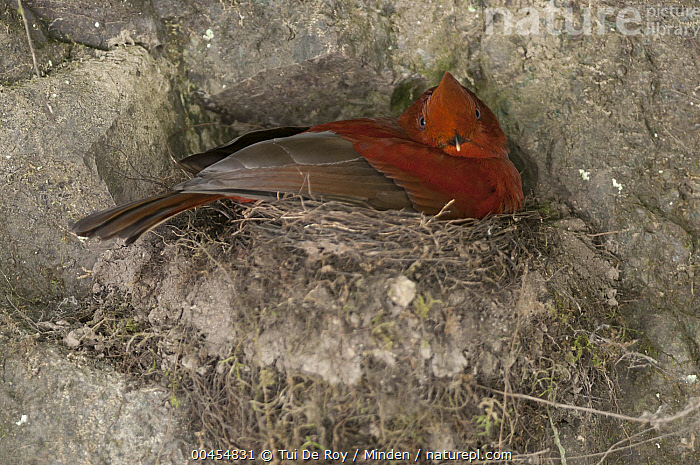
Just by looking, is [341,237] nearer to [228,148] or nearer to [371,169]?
[371,169]

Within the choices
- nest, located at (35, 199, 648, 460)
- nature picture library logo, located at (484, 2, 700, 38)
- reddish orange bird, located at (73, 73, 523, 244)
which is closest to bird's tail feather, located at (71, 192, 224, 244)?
reddish orange bird, located at (73, 73, 523, 244)

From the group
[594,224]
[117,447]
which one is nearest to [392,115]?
[594,224]

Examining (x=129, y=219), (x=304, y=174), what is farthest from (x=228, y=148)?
(x=129, y=219)

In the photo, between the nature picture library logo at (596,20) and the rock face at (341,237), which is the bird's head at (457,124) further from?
the nature picture library logo at (596,20)

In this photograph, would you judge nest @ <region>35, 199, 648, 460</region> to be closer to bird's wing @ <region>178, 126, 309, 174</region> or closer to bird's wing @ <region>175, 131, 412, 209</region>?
bird's wing @ <region>175, 131, 412, 209</region>

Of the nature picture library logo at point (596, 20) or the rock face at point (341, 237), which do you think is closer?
the rock face at point (341, 237)

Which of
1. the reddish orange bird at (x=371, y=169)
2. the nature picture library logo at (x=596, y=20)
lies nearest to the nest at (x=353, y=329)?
the reddish orange bird at (x=371, y=169)

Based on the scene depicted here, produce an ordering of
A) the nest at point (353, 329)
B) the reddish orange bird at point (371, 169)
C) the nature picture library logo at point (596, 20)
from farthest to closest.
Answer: the nature picture library logo at point (596, 20)
the reddish orange bird at point (371, 169)
the nest at point (353, 329)
